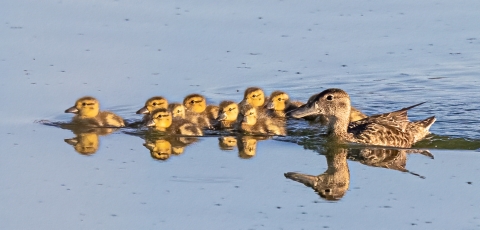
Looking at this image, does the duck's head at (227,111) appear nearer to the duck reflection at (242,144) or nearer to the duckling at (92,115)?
the duck reflection at (242,144)

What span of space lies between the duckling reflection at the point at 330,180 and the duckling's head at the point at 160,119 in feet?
5.51

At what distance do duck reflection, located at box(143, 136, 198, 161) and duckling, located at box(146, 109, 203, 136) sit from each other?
0.10 m

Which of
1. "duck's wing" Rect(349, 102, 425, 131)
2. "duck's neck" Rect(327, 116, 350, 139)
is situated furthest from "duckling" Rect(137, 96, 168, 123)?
"duck's wing" Rect(349, 102, 425, 131)

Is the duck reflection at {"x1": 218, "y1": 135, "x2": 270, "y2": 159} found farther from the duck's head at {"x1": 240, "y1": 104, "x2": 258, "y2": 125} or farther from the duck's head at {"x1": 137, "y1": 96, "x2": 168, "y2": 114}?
the duck's head at {"x1": 137, "y1": 96, "x2": 168, "y2": 114}

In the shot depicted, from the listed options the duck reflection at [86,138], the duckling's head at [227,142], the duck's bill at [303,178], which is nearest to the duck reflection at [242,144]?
the duckling's head at [227,142]

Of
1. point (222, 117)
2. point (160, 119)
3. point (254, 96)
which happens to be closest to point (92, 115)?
point (160, 119)

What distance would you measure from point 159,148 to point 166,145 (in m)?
0.16

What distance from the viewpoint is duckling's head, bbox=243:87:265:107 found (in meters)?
11.5

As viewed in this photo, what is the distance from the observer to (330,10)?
13.9 m

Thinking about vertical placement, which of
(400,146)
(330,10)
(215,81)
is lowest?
(400,146)

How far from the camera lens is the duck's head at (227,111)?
11.2m

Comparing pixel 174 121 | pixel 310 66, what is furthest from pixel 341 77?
pixel 174 121

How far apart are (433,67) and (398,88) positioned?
552 millimetres

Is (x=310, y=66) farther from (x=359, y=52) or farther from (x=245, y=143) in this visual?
(x=245, y=143)
